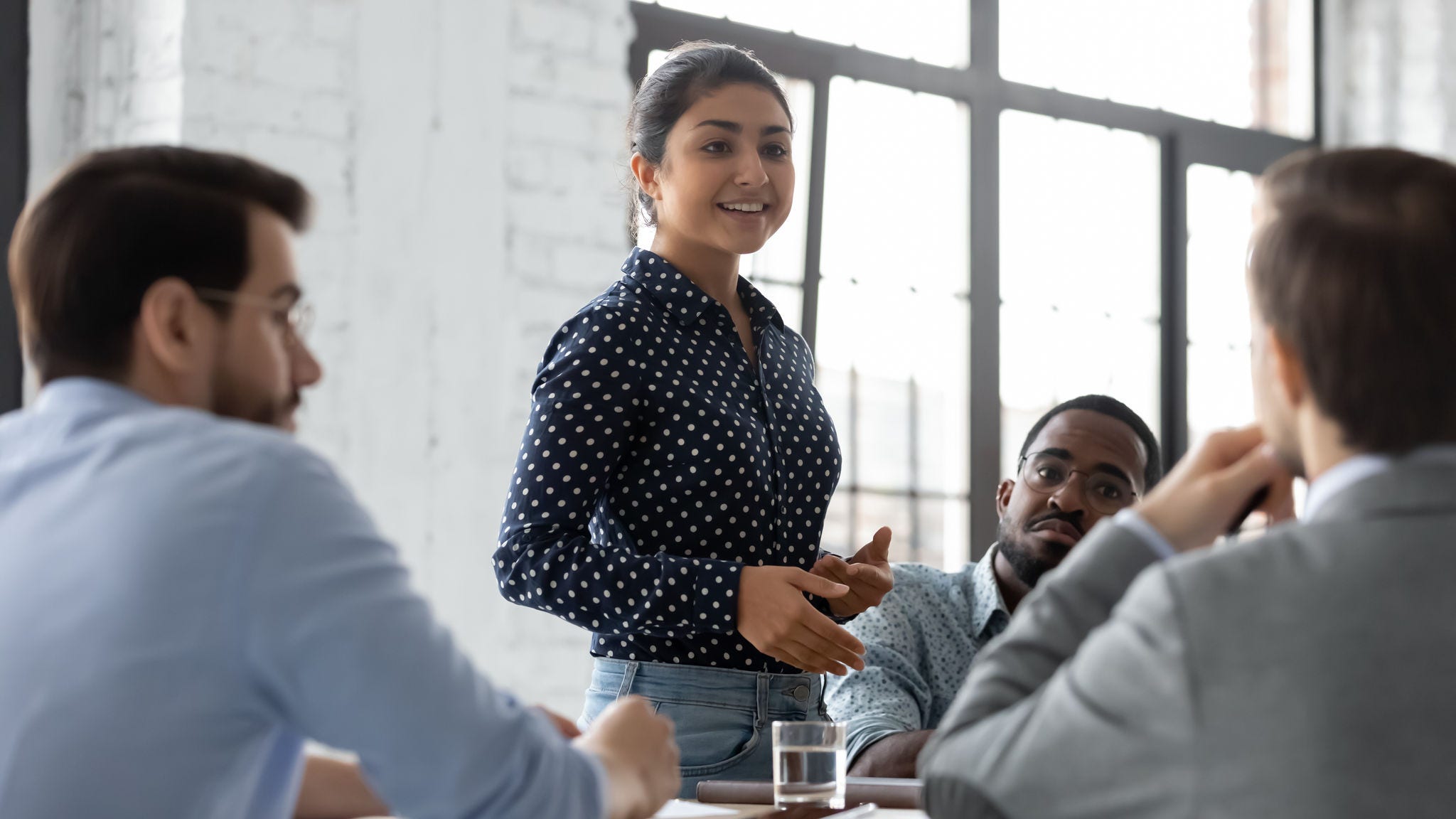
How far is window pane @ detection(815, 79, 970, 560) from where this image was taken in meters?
3.45

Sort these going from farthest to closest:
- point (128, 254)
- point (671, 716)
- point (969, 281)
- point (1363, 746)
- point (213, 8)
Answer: point (969, 281), point (213, 8), point (671, 716), point (128, 254), point (1363, 746)

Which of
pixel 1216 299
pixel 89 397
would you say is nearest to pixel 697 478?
pixel 89 397

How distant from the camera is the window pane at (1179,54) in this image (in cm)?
376

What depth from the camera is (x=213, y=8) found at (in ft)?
7.95

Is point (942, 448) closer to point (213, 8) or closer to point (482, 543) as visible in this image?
point (482, 543)

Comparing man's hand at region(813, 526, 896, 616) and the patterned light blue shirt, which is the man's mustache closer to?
the patterned light blue shirt

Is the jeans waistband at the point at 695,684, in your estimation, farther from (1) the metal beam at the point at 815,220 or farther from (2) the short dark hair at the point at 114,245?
(1) the metal beam at the point at 815,220

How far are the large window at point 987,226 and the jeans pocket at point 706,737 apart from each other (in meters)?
1.81

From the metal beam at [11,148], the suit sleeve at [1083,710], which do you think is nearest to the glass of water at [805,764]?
the suit sleeve at [1083,710]

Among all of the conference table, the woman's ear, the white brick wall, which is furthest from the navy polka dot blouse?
the white brick wall

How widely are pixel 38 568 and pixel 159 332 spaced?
0.16 m

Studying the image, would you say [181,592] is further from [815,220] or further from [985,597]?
[815,220]

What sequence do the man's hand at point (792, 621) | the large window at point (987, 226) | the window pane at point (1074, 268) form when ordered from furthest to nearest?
the window pane at point (1074, 268) → the large window at point (987, 226) → the man's hand at point (792, 621)

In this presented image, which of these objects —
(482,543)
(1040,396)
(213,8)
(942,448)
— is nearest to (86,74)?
(213,8)
